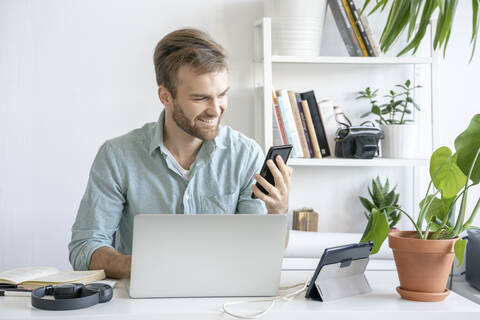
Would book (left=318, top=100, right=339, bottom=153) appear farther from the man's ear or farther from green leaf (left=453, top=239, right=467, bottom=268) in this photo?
green leaf (left=453, top=239, right=467, bottom=268)

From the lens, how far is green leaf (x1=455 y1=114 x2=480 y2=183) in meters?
1.21

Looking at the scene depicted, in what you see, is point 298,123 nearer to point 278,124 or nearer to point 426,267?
point 278,124

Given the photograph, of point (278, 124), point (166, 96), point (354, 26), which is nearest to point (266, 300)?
point (166, 96)

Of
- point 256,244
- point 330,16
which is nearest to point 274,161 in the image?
point 256,244

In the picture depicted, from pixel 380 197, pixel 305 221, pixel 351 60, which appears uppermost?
pixel 351 60

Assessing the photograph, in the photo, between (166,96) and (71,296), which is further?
(166,96)

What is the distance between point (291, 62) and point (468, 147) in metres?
1.38

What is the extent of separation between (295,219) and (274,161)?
3.77 ft

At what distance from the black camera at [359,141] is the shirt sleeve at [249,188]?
68cm

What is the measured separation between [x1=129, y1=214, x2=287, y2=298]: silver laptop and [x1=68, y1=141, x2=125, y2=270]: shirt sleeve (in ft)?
1.53

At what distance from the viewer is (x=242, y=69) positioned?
2.72 metres

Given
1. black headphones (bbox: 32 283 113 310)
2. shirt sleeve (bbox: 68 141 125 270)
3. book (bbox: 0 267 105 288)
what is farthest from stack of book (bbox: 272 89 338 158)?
black headphones (bbox: 32 283 113 310)

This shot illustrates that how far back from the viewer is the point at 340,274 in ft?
4.26

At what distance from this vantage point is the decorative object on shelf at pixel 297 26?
2.50 metres
